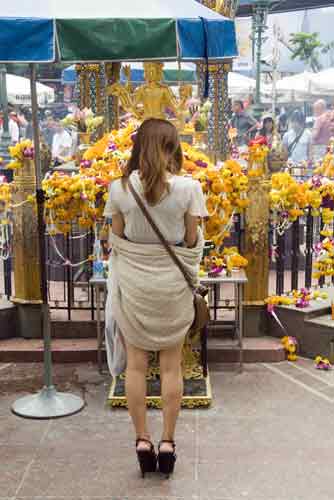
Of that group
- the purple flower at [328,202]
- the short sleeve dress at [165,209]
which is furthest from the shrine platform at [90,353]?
the short sleeve dress at [165,209]

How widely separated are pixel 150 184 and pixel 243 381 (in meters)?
2.30

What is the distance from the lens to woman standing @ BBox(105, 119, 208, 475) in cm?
345

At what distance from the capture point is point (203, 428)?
435 cm

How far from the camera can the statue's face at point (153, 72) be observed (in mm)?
5949

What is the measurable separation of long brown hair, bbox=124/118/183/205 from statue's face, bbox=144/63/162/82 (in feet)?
8.58

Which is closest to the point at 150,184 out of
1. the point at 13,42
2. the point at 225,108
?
the point at 13,42

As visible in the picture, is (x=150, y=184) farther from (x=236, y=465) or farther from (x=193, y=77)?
(x=193, y=77)

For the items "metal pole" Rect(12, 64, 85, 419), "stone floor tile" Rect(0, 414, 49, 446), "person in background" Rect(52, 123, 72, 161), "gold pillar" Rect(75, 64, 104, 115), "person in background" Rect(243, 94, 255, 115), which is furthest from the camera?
"person in background" Rect(243, 94, 255, 115)

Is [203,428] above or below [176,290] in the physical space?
below

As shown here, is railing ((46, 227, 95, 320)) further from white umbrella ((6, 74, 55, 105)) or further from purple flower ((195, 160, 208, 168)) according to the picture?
white umbrella ((6, 74, 55, 105))

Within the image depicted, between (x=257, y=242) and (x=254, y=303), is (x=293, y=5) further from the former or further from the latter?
(x=254, y=303)

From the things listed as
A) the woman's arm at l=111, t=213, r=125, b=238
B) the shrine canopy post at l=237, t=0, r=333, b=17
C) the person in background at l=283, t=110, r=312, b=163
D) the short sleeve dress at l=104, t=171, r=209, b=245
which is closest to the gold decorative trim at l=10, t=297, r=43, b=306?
the woman's arm at l=111, t=213, r=125, b=238

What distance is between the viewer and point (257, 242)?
577 cm

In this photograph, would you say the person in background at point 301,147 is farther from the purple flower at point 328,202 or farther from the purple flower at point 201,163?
the purple flower at point 201,163
